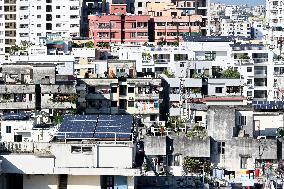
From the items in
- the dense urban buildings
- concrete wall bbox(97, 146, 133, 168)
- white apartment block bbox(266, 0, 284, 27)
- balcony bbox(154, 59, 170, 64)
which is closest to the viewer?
concrete wall bbox(97, 146, 133, 168)

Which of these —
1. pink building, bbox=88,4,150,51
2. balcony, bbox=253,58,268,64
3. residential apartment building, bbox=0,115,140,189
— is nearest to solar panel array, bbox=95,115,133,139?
residential apartment building, bbox=0,115,140,189

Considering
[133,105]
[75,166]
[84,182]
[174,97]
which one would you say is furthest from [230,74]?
[84,182]

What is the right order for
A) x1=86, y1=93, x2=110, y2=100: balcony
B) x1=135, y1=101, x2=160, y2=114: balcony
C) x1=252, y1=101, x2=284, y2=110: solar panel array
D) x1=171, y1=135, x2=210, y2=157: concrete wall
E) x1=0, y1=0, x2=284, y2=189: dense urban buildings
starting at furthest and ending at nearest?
x1=86, y1=93, x2=110, y2=100: balcony, x1=135, y1=101, x2=160, y2=114: balcony, x1=252, y1=101, x2=284, y2=110: solar panel array, x1=171, y1=135, x2=210, y2=157: concrete wall, x1=0, y1=0, x2=284, y2=189: dense urban buildings

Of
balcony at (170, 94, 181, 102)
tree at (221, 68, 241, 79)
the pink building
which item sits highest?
the pink building

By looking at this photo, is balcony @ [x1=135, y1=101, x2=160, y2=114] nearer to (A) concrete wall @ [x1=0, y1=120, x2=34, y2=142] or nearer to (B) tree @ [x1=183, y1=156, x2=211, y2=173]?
(B) tree @ [x1=183, y1=156, x2=211, y2=173]

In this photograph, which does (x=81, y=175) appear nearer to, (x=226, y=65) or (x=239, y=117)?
(x=239, y=117)
